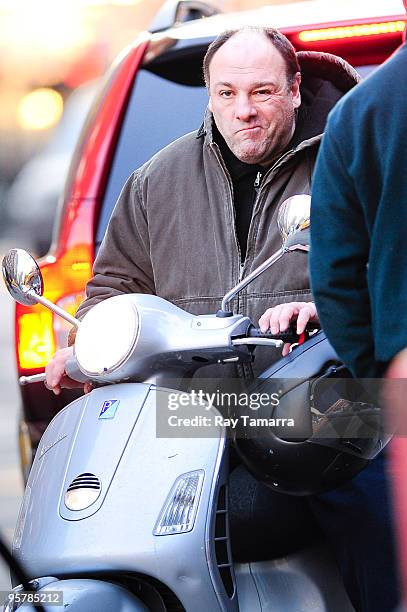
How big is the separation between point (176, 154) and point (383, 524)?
1.14 metres

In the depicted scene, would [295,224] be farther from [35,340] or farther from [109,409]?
[35,340]

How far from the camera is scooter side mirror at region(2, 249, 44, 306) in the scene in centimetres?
308

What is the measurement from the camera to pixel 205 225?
3.58 meters

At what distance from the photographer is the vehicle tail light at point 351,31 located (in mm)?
4688

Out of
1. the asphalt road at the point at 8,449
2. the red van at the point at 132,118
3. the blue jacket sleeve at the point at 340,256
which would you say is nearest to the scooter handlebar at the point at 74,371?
the blue jacket sleeve at the point at 340,256

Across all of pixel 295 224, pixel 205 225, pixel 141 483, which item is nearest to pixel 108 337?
pixel 141 483

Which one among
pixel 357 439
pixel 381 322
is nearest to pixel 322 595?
pixel 357 439

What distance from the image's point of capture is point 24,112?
21.0 meters

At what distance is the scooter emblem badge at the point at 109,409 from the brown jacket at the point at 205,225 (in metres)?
Result: 0.59

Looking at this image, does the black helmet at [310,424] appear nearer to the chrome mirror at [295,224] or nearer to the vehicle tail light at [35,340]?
the chrome mirror at [295,224]

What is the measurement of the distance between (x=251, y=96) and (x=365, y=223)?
1299 mm

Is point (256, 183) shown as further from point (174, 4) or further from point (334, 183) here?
point (174, 4)

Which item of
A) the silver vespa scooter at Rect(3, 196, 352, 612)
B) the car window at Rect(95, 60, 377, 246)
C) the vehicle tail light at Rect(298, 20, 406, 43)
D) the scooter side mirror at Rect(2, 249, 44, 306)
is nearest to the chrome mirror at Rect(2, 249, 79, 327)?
the scooter side mirror at Rect(2, 249, 44, 306)

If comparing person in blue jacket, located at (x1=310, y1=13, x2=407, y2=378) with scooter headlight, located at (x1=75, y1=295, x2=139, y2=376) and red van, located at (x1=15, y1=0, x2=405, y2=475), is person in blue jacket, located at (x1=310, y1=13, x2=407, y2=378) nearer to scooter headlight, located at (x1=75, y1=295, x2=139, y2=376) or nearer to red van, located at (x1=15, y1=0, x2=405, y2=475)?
scooter headlight, located at (x1=75, y1=295, x2=139, y2=376)
